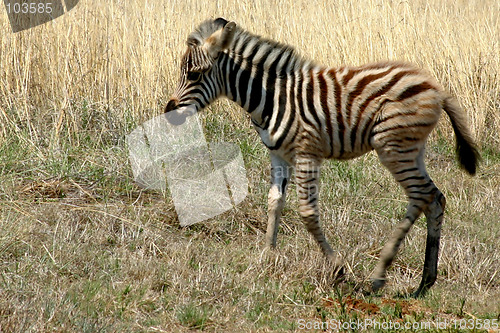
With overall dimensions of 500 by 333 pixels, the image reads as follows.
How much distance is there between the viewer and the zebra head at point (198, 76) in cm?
512

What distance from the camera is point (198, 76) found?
5.16 metres

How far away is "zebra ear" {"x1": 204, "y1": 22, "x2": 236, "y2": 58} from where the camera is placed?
5070 mm

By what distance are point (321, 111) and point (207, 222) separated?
1562 mm

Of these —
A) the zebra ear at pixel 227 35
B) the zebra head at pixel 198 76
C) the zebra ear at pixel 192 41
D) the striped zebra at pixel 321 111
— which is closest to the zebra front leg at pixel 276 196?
the striped zebra at pixel 321 111

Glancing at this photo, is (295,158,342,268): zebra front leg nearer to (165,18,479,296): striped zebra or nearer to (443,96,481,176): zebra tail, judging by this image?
(165,18,479,296): striped zebra

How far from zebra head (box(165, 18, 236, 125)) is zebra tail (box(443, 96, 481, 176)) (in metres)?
1.91

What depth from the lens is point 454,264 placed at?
5242 millimetres

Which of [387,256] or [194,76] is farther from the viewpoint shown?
[194,76]

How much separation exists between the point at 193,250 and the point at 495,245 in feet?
8.78

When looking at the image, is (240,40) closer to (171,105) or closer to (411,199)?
(171,105)

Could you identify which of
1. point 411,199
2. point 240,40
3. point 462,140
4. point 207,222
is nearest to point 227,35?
point 240,40

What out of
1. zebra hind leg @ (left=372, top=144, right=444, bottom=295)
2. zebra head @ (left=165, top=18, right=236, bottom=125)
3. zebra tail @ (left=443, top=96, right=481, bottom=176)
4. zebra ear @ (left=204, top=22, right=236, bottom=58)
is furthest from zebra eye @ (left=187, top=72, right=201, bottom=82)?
zebra tail @ (left=443, top=96, right=481, bottom=176)

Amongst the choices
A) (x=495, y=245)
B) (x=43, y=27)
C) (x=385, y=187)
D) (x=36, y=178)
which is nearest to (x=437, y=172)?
(x=385, y=187)

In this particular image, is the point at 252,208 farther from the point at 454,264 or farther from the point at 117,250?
the point at 454,264
